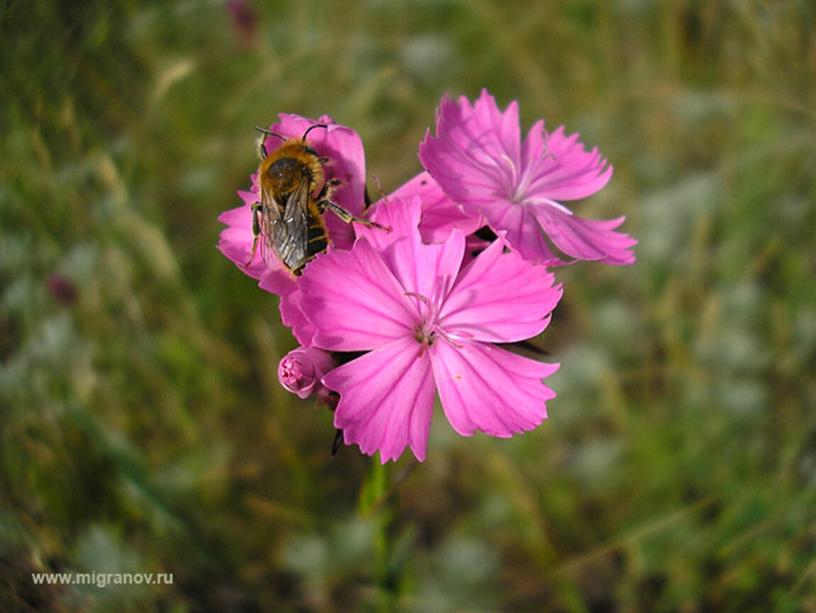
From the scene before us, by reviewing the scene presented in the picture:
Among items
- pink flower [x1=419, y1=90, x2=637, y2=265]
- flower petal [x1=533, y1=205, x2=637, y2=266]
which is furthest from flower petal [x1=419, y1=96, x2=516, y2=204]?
flower petal [x1=533, y1=205, x2=637, y2=266]

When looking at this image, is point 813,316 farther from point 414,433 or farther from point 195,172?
point 195,172

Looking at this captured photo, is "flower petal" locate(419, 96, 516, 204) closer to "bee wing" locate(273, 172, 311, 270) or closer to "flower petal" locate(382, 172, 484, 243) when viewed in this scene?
"flower petal" locate(382, 172, 484, 243)

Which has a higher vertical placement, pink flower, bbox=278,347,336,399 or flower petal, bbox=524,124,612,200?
flower petal, bbox=524,124,612,200

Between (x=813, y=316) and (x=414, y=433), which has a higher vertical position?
(x=813, y=316)

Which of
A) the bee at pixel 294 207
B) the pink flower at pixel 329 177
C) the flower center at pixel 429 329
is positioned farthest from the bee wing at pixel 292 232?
the flower center at pixel 429 329

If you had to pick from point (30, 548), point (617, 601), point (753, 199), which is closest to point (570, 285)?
point (753, 199)

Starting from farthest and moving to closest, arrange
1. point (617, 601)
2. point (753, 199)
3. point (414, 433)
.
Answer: point (753, 199), point (617, 601), point (414, 433)

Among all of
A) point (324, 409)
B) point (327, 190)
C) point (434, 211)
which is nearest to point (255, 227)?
point (327, 190)

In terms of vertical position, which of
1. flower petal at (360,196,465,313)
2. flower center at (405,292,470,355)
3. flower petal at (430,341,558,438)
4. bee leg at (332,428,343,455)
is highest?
flower petal at (360,196,465,313)
